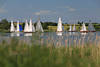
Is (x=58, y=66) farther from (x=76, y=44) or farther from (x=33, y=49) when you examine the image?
(x=76, y=44)

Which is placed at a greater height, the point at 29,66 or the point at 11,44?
the point at 11,44

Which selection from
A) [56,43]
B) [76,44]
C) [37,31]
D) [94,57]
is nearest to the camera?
[37,31]

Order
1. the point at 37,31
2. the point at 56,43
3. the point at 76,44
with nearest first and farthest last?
the point at 37,31 < the point at 56,43 < the point at 76,44

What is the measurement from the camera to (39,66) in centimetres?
356

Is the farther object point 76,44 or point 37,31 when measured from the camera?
point 76,44

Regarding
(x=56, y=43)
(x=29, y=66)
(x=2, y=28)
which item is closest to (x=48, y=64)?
(x=29, y=66)

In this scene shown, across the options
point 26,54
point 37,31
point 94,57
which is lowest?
point 94,57

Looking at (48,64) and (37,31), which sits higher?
(37,31)

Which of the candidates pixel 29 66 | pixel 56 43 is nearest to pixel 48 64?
pixel 29 66

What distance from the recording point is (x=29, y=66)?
3510mm

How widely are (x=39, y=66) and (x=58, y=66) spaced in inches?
18.8

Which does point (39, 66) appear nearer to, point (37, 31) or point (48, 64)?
point (48, 64)

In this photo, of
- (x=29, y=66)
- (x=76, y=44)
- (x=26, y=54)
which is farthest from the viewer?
(x=76, y=44)

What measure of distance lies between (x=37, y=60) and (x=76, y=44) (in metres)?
5.26
